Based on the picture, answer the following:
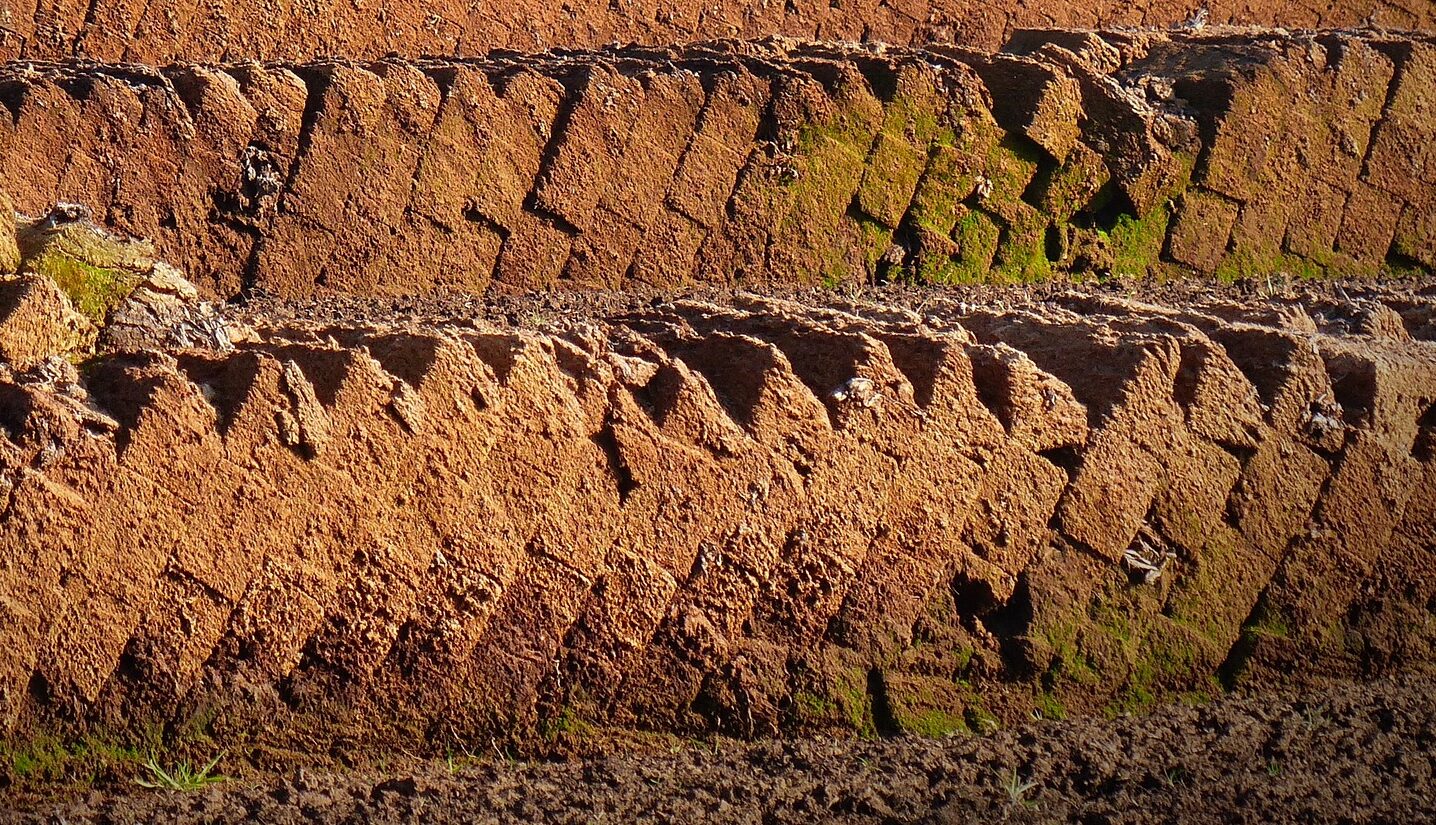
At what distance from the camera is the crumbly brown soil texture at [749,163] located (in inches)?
267

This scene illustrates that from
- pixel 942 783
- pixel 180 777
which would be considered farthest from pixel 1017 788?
pixel 180 777

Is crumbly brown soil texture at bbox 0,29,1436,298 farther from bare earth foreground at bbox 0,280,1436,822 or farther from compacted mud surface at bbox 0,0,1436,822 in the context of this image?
bare earth foreground at bbox 0,280,1436,822

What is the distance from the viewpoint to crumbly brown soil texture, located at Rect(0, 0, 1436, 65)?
8.86 meters

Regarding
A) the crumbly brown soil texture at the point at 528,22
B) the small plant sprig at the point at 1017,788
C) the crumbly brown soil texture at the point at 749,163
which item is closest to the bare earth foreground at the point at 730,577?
the small plant sprig at the point at 1017,788

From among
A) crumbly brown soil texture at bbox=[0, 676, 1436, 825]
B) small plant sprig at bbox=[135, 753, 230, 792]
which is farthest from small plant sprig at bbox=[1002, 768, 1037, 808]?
small plant sprig at bbox=[135, 753, 230, 792]

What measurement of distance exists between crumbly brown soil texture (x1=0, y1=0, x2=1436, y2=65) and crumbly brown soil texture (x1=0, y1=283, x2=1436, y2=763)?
513 cm

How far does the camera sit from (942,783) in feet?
12.3

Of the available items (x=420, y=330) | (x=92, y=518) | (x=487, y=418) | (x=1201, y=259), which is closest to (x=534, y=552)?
(x=487, y=418)

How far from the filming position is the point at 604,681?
381 cm

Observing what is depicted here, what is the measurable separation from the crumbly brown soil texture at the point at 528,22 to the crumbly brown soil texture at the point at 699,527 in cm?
513

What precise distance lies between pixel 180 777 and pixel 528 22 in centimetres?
743

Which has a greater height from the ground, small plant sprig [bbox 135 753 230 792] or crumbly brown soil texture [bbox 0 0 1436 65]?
crumbly brown soil texture [bbox 0 0 1436 65]

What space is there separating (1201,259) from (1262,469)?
3.84 m

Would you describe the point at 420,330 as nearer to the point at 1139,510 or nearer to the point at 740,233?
the point at 1139,510
